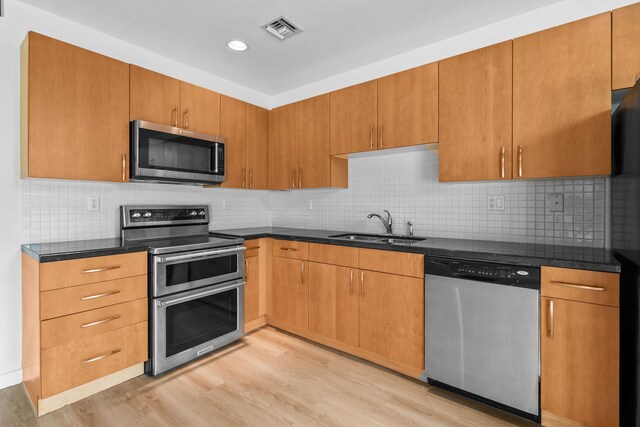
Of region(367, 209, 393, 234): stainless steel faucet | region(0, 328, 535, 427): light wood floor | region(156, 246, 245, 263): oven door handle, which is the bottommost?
region(0, 328, 535, 427): light wood floor

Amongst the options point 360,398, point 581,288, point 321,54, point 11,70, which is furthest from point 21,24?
point 581,288

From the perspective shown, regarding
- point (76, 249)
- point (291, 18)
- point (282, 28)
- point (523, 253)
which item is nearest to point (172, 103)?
point (282, 28)

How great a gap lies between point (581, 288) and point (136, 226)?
118 inches

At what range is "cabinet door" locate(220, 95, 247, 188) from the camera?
3060 mm

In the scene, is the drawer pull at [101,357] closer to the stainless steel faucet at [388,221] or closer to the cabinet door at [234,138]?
the cabinet door at [234,138]

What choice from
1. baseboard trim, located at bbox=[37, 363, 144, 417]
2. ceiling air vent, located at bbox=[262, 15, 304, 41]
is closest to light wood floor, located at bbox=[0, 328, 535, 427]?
baseboard trim, located at bbox=[37, 363, 144, 417]

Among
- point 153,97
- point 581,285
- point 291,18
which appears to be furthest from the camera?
point 153,97

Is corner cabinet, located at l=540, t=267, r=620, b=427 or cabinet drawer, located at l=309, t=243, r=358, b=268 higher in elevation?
cabinet drawer, located at l=309, t=243, r=358, b=268

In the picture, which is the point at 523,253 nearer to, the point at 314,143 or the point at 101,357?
the point at 314,143

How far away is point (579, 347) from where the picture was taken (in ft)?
5.30

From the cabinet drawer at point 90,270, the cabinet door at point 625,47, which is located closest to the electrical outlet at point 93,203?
the cabinet drawer at point 90,270

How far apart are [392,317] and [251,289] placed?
1.34 metres

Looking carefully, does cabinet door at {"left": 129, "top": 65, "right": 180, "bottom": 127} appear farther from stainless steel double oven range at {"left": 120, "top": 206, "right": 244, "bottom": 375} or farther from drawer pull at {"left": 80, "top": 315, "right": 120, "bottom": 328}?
drawer pull at {"left": 80, "top": 315, "right": 120, "bottom": 328}

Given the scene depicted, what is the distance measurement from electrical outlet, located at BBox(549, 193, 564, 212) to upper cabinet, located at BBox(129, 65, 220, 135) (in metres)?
2.75
